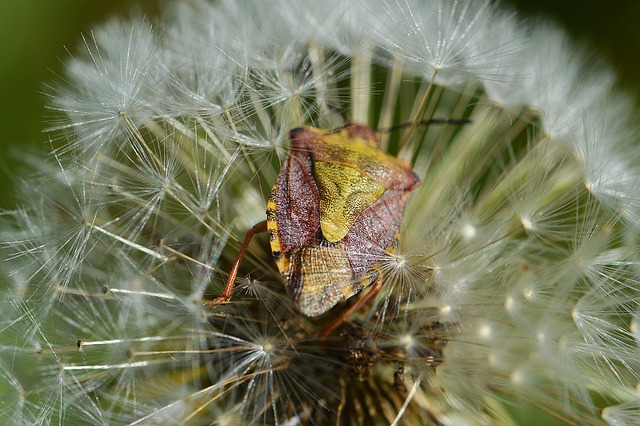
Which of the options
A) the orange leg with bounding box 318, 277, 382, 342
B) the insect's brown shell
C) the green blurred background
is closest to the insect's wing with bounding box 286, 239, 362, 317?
the insect's brown shell

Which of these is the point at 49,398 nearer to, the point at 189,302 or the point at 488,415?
the point at 189,302

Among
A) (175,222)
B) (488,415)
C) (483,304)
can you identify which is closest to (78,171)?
(175,222)

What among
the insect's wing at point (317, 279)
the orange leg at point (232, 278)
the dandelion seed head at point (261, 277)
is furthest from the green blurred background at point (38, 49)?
the insect's wing at point (317, 279)

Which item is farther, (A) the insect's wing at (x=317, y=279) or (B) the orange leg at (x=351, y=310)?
(B) the orange leg at (x=351, y=310)

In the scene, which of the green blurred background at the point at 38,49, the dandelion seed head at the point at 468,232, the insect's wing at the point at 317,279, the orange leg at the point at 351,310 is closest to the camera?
the insect's wing at the point at 317,279

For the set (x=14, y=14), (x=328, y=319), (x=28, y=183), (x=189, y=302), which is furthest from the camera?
(x=14, y=14)

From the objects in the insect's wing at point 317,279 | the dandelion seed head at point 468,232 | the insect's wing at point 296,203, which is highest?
the insect's wing at point 296,203

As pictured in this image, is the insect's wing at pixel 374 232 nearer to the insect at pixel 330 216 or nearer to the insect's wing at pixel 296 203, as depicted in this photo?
the insect at pixel 330 216

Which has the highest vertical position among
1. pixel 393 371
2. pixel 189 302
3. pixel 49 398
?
pixel 189 302

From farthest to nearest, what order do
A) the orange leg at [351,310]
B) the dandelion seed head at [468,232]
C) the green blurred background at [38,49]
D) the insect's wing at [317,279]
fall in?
the green blurred background at [38,49] < the dandelion seed head at [468,232] < the orange leg at [351,310] < the insect's wing at [317,279]

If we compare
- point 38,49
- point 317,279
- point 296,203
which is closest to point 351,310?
point 317,279
